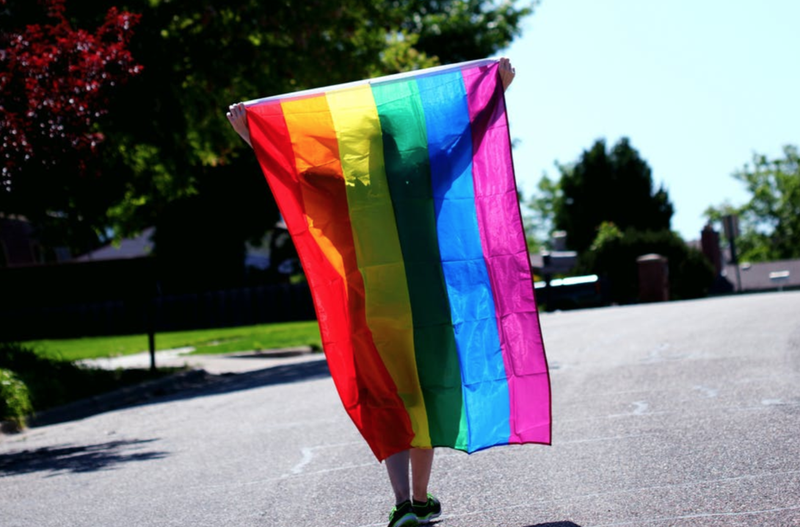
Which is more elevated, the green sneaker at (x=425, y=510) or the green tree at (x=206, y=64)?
the green tree at (x=206, y=64)

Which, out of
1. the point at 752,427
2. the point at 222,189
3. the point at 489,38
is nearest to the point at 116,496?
the point at 752,427

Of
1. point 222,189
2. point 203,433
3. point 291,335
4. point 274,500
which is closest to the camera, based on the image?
point 274,500

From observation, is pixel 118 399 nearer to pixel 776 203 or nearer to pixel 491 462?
pixel 491 462

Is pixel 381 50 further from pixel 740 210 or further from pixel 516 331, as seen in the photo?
pixel 740 210

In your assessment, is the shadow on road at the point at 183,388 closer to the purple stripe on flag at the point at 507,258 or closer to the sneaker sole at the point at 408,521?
the sneaker sole at the point at 408,521

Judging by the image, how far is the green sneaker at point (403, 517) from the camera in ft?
16.6

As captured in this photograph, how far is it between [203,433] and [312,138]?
5746 millimetres

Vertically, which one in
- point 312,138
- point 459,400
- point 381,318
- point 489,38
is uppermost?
point 489,38

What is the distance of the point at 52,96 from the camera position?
11.6 metres

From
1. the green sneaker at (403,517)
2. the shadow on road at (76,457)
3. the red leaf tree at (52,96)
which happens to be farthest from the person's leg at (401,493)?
the red leaf tree at (52,96)

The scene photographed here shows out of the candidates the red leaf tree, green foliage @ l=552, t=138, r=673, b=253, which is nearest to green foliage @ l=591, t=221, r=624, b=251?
green foliage @ l=552, t=138, r=673, b=253

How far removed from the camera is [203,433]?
34.1 feet

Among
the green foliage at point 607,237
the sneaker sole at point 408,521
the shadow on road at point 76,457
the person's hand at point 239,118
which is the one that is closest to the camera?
the sneaker sole at point 408,521

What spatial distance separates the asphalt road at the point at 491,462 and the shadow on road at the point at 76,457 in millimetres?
30
